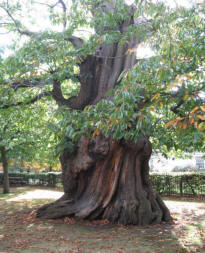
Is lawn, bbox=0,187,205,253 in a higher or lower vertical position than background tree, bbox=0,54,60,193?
lower

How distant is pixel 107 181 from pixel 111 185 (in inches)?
7.5

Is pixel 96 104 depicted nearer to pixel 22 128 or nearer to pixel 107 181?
pixel 107 181

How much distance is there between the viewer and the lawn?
5949 millimetres

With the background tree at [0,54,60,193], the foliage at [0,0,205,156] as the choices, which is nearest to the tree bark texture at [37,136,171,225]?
the foliage at [0,0,205,156]

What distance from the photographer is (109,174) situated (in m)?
8.74

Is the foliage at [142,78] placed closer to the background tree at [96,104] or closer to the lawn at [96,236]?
the background tree at [96,104]

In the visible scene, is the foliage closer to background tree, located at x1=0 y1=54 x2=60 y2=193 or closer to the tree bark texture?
background tree, located at x1=0 y1=54 x2=60 y2=193

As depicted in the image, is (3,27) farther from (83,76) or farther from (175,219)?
(175,219)

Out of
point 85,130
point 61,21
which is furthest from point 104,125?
point 61,21

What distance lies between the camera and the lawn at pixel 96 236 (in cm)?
595

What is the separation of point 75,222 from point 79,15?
645 cm

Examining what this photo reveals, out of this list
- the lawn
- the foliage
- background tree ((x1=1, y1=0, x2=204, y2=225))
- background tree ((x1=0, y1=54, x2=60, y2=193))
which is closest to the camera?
the foliage

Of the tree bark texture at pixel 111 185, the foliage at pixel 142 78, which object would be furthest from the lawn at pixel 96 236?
the foliage at pixel 142 78

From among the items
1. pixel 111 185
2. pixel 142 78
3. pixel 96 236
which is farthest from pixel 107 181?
pixel 142 78
